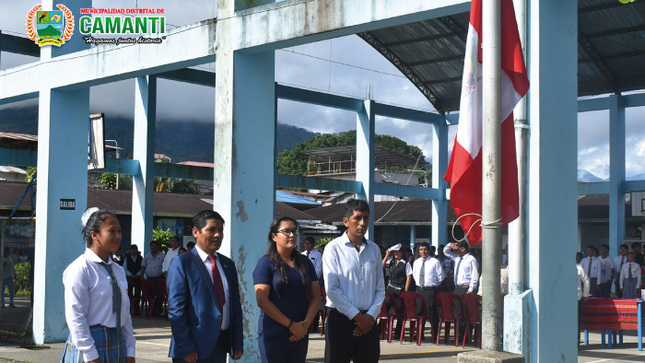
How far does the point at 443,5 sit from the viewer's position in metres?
8.12

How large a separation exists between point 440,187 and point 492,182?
79.6ft

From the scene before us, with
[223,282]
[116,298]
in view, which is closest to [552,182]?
[223,282]

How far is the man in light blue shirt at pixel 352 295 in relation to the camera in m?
6.12

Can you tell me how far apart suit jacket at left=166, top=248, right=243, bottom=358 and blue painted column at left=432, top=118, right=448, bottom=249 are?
23.7 metres

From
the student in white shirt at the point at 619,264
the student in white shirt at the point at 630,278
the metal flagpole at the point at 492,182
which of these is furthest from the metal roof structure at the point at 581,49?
the metal flagpole at the point at 492,182

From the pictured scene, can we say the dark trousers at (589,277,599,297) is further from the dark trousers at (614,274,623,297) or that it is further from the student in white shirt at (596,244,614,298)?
the dark trousers at (614,274,623,297)

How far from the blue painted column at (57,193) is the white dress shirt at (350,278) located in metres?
7.42

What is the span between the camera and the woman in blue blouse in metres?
5.81

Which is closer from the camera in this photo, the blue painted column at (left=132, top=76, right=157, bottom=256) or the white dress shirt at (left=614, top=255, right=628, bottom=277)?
the white dress shirt at (left=614, top=255, right=628, bottom=277)

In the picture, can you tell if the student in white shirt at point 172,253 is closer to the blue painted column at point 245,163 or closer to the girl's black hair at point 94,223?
the blue painted column at point 245,163

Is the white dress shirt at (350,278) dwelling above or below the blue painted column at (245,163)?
below

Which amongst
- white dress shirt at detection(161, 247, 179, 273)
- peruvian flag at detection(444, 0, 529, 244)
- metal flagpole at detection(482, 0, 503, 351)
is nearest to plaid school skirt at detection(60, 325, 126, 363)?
metal flagpole at detection(482, 0, 503, 351)

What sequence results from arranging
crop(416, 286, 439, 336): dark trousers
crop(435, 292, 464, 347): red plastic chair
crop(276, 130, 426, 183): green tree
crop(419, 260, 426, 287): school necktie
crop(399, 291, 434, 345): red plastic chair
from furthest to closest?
crop(276, 130, 426, 183): green tree < crop(419, 260, 426, 287): school necktie < crop(416, 286, 439, 336): dark trousers < crop(399, 291, 434, 345): red plastic chair < crop(435, 292, 464, 347): red plastic chair

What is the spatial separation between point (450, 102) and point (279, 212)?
9.07 meters
